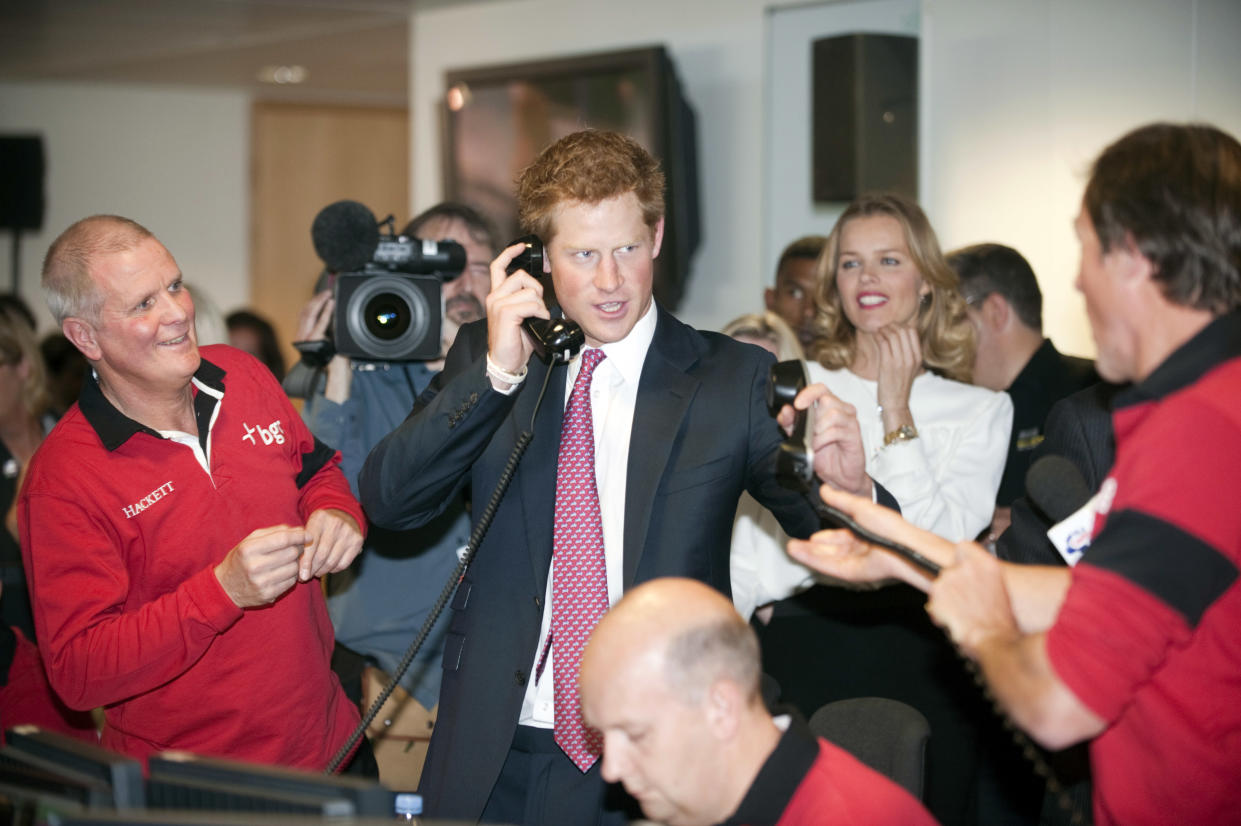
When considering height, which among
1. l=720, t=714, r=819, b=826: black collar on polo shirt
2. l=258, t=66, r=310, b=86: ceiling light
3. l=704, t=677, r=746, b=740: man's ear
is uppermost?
A: l=258, t=66, r=310, b=86: ceiling light

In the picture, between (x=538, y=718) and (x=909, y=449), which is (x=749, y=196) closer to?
(x=909, y=449)

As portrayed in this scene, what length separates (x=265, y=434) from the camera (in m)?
2.30

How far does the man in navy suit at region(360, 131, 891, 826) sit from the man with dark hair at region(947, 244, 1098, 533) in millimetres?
1502

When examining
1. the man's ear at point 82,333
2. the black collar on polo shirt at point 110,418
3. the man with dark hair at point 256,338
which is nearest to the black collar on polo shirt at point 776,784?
the black collar on polo shirt at point 110,418

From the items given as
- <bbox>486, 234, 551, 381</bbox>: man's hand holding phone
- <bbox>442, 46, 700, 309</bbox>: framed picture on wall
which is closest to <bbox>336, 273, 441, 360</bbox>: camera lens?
<bbox>486, 234, 551, 381</bbox>: man's hand holding phone

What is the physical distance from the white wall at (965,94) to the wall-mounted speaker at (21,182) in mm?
3555

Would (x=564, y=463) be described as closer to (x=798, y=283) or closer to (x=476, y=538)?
(x=476, y=538)

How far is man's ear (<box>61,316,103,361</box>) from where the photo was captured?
211 centimetres

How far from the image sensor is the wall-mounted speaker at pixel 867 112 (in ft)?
15.0

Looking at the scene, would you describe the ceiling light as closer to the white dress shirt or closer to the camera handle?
the white dress shirt

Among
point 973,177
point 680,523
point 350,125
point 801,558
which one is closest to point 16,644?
point 680,523

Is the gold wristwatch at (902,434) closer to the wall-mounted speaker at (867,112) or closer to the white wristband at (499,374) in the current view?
the white wristband at (499,374)

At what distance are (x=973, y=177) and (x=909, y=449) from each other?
6.88 ft

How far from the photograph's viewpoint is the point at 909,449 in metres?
2.69
